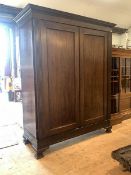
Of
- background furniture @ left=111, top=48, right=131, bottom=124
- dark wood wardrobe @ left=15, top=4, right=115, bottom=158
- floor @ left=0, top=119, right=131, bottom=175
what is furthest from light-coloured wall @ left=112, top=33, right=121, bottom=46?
floor @ left=0, top=119, right=131, bottom=175

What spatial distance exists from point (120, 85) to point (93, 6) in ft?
6.45

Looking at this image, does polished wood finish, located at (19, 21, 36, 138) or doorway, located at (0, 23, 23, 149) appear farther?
doorway, located at (0, 23, 23, 149)

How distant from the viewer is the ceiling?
11.8ft

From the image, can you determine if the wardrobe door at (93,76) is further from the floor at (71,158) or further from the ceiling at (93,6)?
the ceiling at (93,6)

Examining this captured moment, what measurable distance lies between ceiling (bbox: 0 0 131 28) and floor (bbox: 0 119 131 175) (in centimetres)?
273

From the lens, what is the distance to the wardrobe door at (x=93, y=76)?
286 cm

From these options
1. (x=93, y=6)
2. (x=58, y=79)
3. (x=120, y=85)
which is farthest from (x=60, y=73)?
(x=93, y=6)

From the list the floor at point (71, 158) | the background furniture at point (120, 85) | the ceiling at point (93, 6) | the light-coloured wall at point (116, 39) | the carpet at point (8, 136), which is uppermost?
the ceiling at point (93, 6)

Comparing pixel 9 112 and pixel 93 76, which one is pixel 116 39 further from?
pixel 9 112

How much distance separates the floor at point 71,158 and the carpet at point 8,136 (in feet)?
0.39

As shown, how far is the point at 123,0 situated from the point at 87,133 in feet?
9.87

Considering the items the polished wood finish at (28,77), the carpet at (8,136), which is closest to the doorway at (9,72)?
the carpet at (8,136)

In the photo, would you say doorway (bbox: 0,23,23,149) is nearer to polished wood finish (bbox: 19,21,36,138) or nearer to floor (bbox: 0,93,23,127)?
floor (bbox: 0,93,23,127)

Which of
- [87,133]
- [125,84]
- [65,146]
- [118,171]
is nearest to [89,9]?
[125,84]
